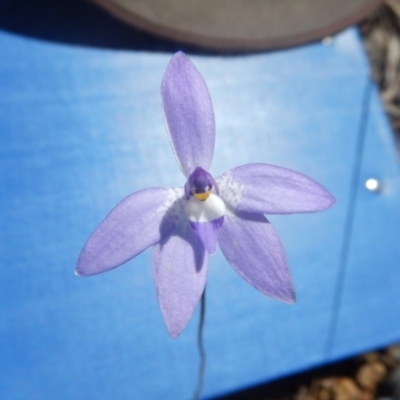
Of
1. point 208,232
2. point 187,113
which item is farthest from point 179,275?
point 187,113

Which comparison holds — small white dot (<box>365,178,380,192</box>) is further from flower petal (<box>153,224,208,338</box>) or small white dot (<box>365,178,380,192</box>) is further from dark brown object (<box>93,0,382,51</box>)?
flower petal (<box>153,224,208,338</box>)

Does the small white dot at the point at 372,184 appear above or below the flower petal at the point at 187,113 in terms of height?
below

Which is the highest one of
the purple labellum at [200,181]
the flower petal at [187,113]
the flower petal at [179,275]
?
the flower petal at [187,113]

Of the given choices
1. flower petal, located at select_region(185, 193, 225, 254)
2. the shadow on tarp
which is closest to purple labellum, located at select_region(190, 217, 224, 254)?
flower petal, located at select_region(185, 193, 225, 254)

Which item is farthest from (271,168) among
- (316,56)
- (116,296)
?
(316,56)

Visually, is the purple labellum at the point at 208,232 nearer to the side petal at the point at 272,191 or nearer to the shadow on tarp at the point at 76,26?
the side petal at the point at 272,191

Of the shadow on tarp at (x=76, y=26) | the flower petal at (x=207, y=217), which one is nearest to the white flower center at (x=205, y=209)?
the flower petal at (x=207, y=217)
